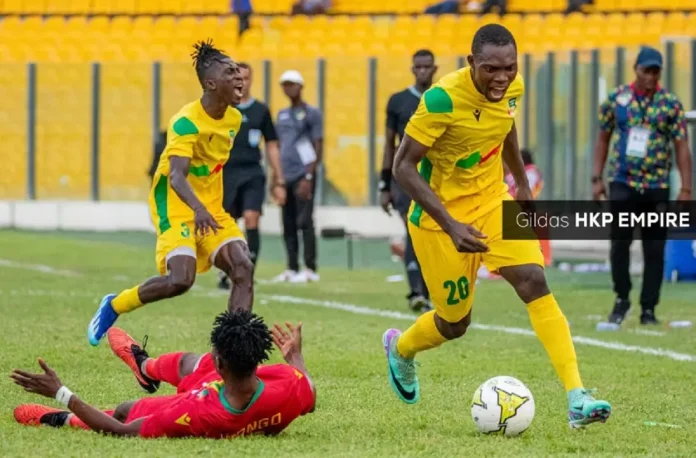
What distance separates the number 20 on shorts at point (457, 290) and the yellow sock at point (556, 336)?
1.23 feet

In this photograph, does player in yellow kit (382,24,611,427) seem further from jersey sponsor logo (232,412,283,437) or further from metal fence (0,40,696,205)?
metal fence (0,40,696,205)

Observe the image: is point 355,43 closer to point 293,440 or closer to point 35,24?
point 35,24

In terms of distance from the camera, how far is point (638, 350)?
1097 cm

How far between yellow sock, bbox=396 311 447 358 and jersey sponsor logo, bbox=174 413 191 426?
181 cm

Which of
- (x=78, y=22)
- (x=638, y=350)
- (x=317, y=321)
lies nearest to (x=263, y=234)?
(x=78, y=22)

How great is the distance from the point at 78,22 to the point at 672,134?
676 inches

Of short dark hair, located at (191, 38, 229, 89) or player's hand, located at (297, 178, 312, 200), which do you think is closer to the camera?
short dark hair, located at (191, 38, 229, 89)

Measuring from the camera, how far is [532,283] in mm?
7727

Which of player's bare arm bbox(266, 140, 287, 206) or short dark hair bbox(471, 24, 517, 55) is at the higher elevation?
short dark hair bbox(471, 24, 517, 55)

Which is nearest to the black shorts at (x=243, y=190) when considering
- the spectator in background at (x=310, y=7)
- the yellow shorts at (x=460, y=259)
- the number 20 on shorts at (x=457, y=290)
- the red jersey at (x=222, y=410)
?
the yellow shorts at (x=460, y=259)

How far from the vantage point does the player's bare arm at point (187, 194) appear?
9.30 m

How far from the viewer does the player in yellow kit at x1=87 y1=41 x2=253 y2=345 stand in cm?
989

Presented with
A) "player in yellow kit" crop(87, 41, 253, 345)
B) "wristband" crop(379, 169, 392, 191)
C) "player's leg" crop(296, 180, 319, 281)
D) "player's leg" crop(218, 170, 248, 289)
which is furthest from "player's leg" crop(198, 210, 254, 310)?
"player's leg" crop(296, 180, 319, 281)

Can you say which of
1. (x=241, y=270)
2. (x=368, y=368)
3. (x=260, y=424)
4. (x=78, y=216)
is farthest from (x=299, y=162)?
(x=260, y=424)
